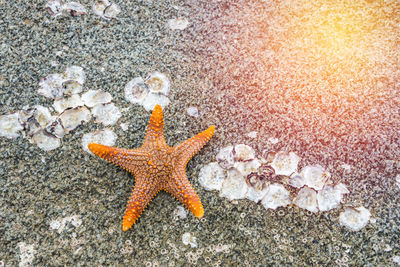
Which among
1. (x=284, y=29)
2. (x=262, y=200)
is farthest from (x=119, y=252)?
(x=284, y=29)

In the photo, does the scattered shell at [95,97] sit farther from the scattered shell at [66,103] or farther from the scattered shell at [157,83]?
the scattered shell at [157,83]

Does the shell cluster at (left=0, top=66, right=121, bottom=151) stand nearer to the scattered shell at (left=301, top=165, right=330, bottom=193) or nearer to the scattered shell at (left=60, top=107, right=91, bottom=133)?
the scattered shell at (left=60, top=107, right=91, bottom=133)

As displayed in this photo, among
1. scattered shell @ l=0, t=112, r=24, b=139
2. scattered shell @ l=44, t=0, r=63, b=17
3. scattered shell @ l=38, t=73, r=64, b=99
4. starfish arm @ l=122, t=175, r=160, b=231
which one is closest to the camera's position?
starfish arm @ l=122, t=175, r=160, b=231

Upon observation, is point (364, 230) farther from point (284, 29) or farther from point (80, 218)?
point (80, 218)

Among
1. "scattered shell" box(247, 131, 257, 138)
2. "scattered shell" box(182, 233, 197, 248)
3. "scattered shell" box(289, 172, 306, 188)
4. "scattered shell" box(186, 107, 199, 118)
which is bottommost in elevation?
"scattered shell" box(182, 233, 197, 248)

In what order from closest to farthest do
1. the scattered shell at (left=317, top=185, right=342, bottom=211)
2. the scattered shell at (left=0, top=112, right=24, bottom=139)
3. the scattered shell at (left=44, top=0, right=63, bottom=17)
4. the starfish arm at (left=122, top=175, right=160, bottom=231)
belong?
1. the starfish arm at (left=122, top=175, right=160, bottom=231)
2. the scattered shell at (left=317, top=185, right=342, bottom=211)
3. the scattered shell at (left=0, top=112, right=24, bottom=139)
4. the scattered shell at (left=44, top=0, right=63, bottom=17)

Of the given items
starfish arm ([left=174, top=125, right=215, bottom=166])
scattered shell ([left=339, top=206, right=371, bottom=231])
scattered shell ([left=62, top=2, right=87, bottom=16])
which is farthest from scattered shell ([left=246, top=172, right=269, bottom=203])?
scattered shell ([left=62, top=2, right=87, bottom=16])

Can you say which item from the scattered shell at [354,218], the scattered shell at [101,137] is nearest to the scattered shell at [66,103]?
the scattered shell at [101,137]
